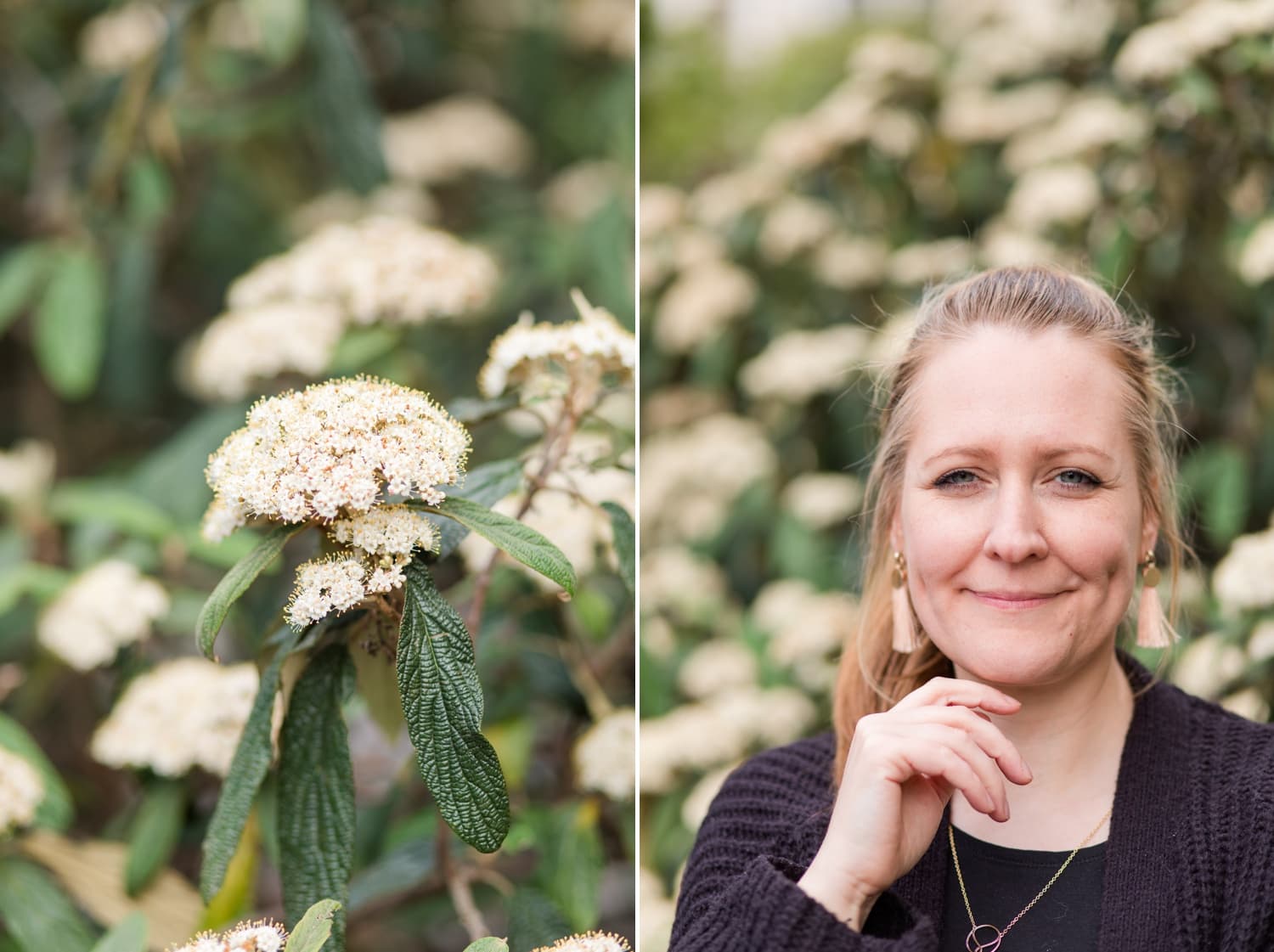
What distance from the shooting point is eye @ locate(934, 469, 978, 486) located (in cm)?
113

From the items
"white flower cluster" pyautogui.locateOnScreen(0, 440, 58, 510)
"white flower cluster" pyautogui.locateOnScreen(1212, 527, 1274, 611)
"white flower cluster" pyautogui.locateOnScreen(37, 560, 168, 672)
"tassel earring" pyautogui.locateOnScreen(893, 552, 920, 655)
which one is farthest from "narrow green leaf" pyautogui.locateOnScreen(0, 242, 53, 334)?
"white flower cluster" pyautogui.locateOnScreen(1212, 527, 1274, 611)

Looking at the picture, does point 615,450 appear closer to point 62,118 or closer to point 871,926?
point 871,926

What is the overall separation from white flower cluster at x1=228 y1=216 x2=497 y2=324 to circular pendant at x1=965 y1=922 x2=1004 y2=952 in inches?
42.5

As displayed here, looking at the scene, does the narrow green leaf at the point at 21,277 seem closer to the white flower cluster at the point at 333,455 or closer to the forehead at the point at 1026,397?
the white flower cluster at the point at 333,455

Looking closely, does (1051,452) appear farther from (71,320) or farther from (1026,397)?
(71,320)

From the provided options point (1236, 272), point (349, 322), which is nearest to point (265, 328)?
point (349, 322)

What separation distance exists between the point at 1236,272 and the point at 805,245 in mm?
905

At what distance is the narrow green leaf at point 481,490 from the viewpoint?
1.20m

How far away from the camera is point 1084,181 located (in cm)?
245

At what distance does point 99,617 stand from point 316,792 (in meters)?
0.76

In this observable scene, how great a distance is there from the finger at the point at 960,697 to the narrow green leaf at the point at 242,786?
0.58m

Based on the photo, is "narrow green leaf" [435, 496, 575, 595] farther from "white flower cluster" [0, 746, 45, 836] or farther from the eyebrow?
"white flower cluster" [0, 746, 45, 836]

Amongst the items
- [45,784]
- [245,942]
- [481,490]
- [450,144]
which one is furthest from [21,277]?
[245,942]

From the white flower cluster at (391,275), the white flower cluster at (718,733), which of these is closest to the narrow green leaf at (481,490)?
the white flower cluster at (391,275)
